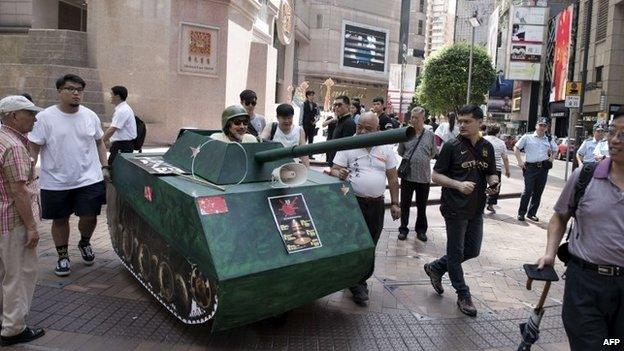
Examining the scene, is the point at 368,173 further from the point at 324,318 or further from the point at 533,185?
the point at 533,185

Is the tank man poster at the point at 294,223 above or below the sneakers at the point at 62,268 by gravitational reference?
above

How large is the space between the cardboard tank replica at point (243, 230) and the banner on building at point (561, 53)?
41.4 meters

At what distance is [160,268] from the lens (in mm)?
4219

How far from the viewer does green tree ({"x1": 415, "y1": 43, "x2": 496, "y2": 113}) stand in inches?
1710

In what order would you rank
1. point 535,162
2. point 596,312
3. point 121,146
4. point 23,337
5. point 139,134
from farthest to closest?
point 535,162 < point 139,134 < point 121,146 < point 23,337 < point 596,312

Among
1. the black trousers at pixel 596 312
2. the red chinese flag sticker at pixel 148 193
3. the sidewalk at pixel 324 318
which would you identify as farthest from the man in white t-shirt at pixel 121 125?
the black trousers at pixel 596 312

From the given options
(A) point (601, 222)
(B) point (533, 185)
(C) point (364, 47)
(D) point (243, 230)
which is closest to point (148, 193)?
(D) point (243, 230)

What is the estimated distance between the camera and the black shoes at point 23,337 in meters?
3.67

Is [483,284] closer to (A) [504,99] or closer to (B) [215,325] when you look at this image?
(B) [215,325]

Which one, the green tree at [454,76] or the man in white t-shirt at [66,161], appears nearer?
the man in white t-shirt at [66,161]

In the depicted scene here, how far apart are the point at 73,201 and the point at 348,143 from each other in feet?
10.1

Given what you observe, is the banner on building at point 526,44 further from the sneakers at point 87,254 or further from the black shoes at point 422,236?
the sneakers at point 87,254

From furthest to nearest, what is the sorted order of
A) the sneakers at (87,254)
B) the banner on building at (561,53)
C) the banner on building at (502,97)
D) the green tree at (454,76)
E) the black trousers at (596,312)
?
the banner on building at (502,97) → the green tree at (454,76) → the banner on building at (561,53) → the sneakers at (87,254) → the black trousers at (596,312)

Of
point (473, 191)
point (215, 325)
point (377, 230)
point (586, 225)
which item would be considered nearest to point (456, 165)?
point (473, 191)
